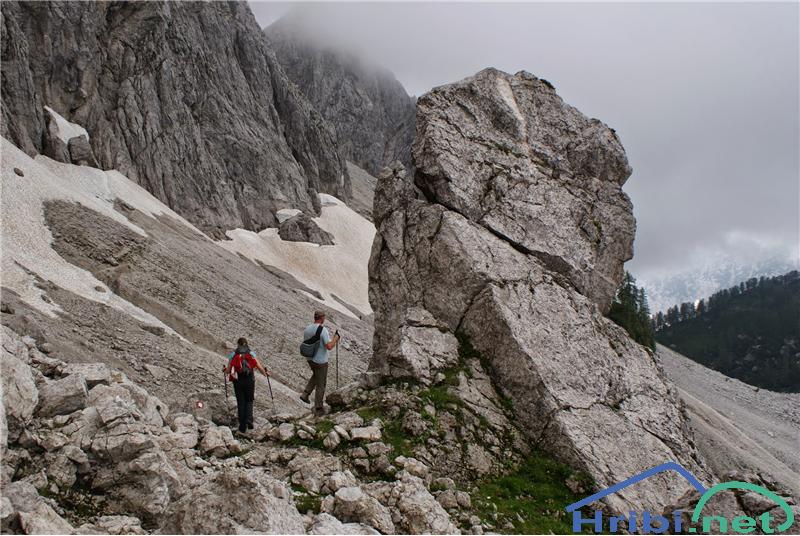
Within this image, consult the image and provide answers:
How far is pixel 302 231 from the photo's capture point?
307 ft

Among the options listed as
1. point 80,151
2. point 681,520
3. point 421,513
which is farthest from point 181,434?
point 80,151

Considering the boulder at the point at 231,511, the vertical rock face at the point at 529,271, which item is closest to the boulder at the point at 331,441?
the vertical rock face at the point at 529,271

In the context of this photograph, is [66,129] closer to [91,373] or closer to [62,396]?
[91,373]

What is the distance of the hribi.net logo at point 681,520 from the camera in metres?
12.2

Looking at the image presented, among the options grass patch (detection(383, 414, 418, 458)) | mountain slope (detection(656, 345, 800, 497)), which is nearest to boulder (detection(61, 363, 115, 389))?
grass patch (detection(383, 414, 418, 458))

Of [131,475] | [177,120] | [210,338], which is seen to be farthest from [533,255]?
[177,120]

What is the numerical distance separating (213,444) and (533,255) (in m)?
13.4

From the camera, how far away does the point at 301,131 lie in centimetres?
12275

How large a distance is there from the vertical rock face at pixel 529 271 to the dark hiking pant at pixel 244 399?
4.46 metres

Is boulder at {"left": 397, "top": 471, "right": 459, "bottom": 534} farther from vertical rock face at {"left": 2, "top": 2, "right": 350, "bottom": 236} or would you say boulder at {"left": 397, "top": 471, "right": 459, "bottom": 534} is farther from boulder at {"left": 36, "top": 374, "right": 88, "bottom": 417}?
vertical rock face at {"left": 2, "top": 2, "right": 350, "bottom": 236}

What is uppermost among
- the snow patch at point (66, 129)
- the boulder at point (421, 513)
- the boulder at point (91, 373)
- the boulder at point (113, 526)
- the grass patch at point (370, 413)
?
the snow patch at point (66, 129)

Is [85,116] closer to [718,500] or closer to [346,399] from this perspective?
[346,399]

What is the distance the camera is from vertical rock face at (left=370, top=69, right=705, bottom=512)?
16438 mm

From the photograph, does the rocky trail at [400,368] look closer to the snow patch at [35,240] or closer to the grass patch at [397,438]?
the grass patch at [397,438]
